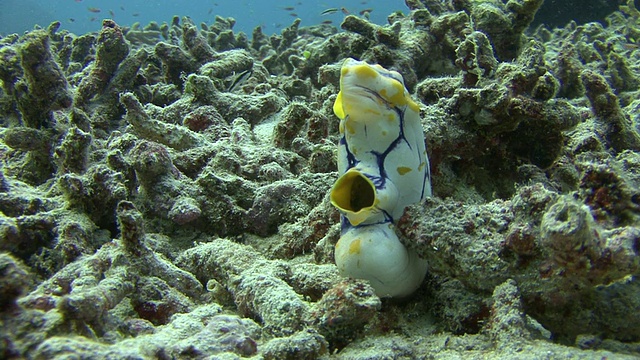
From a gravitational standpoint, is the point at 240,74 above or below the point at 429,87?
above

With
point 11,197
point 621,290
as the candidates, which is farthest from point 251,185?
point 621,290

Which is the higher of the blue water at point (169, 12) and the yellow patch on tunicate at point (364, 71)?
the blue water at point (169, 12)

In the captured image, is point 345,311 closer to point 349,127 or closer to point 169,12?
point 349,127

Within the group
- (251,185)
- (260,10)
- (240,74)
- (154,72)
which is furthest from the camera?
(260,10)

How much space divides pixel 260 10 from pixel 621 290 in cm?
12621

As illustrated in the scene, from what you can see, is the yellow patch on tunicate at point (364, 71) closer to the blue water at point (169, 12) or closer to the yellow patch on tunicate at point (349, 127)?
the yellow patch on tunicate at point (349, 127)

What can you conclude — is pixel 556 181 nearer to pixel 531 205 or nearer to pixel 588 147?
pixel 588 147

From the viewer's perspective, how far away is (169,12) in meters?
112

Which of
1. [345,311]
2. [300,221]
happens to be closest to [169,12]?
[300,221]

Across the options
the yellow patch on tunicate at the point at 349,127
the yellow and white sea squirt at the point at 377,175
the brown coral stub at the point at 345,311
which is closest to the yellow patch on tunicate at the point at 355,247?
the yellow and white sea squirt at the point at 377,175

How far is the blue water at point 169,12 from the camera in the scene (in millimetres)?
36906

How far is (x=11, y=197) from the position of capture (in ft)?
7.90

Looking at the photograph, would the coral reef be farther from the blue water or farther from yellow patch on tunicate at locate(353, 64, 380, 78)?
the blue water

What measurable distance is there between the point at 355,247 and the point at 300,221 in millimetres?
929
